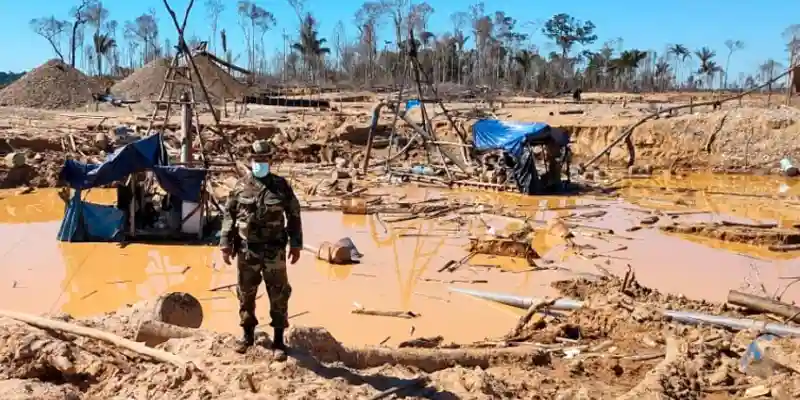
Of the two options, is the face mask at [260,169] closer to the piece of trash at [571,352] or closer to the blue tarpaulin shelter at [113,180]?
the piece of trash at [571,352]

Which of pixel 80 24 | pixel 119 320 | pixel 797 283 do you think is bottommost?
pixel 797 283

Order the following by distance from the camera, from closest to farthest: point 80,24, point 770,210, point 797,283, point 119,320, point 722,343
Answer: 1. point 119,320
2. point 722,343
3. point 797,283
4. point 770,210
5. point 80,24

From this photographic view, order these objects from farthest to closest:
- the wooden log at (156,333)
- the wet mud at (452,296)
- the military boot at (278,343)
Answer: the wooden log at (156,333), the military boot at (278,343), the wet mud at (452,296)

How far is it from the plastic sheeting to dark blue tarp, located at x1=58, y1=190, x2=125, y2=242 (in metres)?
0.53

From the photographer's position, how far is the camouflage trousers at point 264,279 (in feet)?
17.5

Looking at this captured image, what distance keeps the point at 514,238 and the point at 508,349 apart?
538 centimetres

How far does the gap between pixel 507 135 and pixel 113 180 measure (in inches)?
417

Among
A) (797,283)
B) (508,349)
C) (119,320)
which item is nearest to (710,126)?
(797,283)

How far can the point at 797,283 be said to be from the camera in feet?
34.5

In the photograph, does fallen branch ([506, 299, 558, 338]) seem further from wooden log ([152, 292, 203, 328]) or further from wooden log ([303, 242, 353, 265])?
wooden log ([303, 242, 353, 265])

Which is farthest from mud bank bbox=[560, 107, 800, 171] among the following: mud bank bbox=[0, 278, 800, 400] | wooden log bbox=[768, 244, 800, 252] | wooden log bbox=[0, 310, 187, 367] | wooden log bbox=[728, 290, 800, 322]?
wooden log bbox=[0, 310, 187, 367]

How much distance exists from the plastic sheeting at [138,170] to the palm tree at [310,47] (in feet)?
166

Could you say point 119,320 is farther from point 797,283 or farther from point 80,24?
point 80,24

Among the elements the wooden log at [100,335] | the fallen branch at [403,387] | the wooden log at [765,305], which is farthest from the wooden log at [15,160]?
the wooden log at [765,305]
